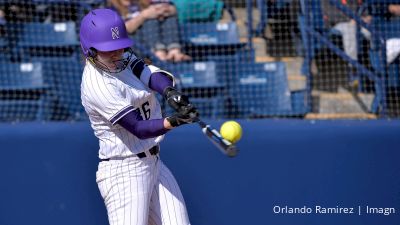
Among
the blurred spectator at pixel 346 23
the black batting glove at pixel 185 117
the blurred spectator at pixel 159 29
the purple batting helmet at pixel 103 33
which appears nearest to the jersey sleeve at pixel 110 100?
the purple batting helmet at pixel 103 33

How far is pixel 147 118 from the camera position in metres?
3.77

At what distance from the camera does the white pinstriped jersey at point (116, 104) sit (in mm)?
3535

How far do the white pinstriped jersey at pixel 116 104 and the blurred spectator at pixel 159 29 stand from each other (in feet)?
11.8

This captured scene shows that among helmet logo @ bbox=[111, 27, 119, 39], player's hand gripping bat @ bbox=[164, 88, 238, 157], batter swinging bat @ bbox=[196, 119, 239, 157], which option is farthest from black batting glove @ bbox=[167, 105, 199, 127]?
helmet logo @ bbox=[111, 27, 119, 39]

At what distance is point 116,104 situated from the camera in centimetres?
351

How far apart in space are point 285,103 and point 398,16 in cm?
169

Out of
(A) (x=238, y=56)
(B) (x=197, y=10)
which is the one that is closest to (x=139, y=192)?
(A) (x=238, y=56)

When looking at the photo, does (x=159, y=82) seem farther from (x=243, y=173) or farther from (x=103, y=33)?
(x=243, y=173)

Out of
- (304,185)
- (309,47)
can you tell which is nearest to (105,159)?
(304,185)

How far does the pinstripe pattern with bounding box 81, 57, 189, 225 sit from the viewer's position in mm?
3605

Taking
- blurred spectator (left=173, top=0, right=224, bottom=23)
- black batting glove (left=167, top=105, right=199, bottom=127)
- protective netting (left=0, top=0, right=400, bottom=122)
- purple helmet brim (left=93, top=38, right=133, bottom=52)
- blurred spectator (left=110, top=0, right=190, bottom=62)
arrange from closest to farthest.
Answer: black batting glove (left=167, top=105, right=199, bottom=127)
purple helmet brim (left=93, top=38, right=133, bottom=52)
protective netting (left=0, top=0, right=400, bottom=122)
blurred spectator (left=110, top=0, right=190, bottom=62)
blurred spectator (left=173, top=0, right=224, bottom=23)

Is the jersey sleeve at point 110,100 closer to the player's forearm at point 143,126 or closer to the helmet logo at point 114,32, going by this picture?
the player's forearm at point 143,126

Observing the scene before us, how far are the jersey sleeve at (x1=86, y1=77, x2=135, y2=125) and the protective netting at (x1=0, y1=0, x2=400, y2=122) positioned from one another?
10.6 ft

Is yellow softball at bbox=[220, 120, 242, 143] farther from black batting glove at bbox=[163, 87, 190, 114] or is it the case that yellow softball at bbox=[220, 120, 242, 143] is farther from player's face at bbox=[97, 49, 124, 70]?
player's face at bbox=[97, 49, 124, 70]
